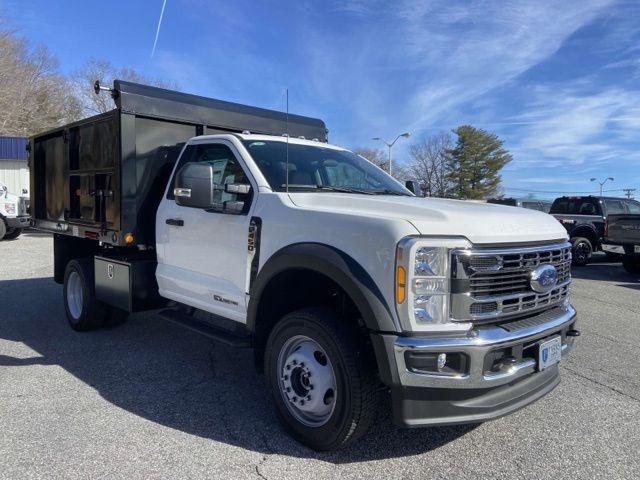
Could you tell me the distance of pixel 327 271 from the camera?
314cm

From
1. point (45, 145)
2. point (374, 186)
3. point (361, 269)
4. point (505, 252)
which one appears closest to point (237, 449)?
point (361, 269)

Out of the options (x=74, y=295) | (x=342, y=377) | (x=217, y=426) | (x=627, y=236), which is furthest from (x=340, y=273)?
(x=627, y=236)

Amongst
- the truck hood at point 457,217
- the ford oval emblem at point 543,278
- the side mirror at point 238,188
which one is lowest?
the ford oval emblem at point 543,278

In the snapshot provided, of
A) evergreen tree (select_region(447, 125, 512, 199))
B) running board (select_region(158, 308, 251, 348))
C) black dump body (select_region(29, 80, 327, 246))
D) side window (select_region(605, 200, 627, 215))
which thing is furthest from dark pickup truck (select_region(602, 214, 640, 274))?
evergreen tree (select_region(447, 125, 512, 199))

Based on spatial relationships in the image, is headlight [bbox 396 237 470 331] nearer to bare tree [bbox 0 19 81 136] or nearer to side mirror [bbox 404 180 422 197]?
side mirror [bbox 404 180 422 197]

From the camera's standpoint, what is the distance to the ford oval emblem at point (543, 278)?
3201mm

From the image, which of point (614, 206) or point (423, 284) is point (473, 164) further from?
point (423, 284)

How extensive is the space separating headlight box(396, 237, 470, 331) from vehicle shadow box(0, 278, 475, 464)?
3.50 feet

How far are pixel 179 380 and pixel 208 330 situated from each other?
0.67 m

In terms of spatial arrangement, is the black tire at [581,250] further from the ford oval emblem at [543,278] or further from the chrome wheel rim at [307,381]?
the chrome wheel rim at [307,381]

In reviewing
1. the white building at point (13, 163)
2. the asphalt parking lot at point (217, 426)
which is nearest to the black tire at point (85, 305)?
the asphalt parking lot at point (217, 426)

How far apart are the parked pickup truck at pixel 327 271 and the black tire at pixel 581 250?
1159cm

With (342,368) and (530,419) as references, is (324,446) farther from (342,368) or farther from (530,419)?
(530,419)

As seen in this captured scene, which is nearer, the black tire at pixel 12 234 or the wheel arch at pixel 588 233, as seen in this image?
the wheel arch at pixel 588 233
